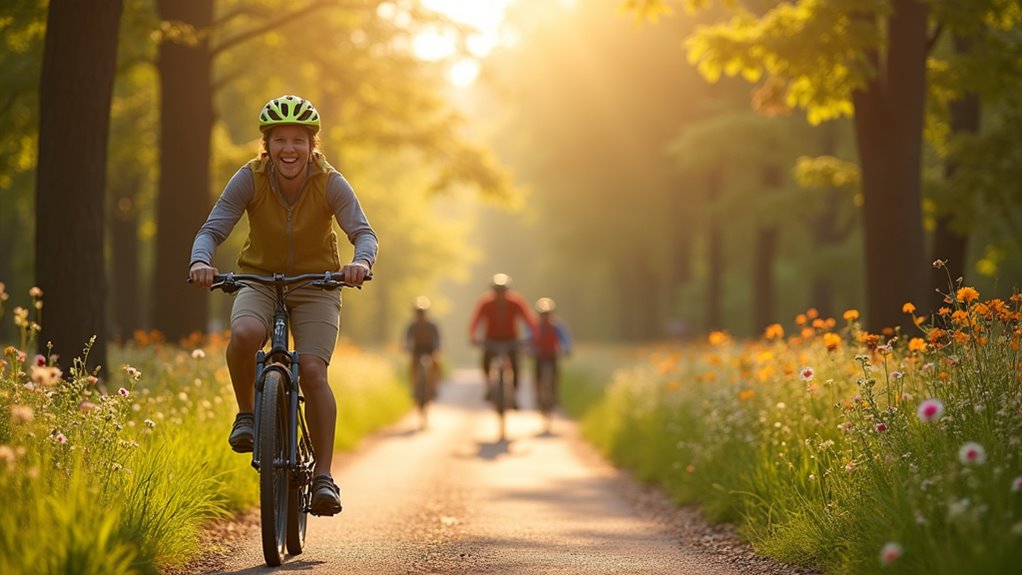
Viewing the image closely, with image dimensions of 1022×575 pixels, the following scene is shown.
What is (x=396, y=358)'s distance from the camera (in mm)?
36188

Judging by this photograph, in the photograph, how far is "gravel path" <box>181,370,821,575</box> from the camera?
6.45 metres

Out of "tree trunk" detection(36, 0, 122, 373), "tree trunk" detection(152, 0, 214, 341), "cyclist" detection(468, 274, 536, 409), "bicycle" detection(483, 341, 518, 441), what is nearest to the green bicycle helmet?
"tree trunk" detection(36, 0, 122, 373)

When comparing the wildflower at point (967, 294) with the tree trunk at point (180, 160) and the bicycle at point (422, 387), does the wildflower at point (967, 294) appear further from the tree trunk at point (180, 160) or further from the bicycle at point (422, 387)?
the bicycle at point (422, 387)

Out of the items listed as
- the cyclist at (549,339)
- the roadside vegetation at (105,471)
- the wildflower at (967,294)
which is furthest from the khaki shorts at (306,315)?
the cyclist at (549,339)

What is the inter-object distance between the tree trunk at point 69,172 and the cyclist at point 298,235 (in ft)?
9.30

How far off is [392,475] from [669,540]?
15.2ft

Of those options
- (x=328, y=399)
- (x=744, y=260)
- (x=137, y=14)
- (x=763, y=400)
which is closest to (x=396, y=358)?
(x=744, y=260)

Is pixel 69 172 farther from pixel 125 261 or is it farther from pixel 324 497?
pixel 125 261

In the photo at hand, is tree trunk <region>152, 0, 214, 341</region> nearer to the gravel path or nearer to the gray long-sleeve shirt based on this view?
the gravel path

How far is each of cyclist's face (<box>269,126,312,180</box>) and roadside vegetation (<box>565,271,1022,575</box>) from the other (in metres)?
3.06

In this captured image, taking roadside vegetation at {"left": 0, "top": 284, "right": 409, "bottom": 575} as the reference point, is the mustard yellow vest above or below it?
above

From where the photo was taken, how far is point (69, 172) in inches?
351

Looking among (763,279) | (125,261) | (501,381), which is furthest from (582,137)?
(501,381)

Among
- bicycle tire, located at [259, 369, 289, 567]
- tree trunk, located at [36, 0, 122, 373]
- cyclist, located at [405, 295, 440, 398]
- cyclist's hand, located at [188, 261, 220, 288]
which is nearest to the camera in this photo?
bicycle tire, located at [259, 369, 289, 567]
